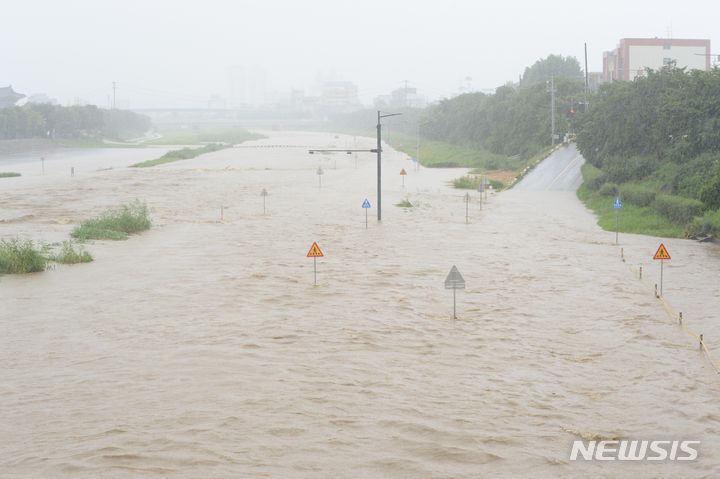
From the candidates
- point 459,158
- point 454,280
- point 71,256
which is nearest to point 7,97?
point 459,158

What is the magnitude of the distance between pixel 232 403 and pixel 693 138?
139 ft

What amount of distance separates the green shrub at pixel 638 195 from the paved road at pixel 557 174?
12486 mm

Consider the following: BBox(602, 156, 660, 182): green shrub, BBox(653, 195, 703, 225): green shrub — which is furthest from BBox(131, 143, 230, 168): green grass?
BBox(653, 195, 703, 225): green shrub

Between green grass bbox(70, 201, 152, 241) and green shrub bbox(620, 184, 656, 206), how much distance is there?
938 inches

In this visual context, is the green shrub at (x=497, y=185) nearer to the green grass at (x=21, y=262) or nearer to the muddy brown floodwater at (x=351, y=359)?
the muddy brown floodwater at (x=351, y=359)

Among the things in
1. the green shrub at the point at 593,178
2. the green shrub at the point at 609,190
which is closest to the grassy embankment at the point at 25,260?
the green shrub at the point at 609,190

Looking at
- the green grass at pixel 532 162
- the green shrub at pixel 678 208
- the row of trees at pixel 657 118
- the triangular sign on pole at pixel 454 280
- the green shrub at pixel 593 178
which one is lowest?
the triangular sign on pole at pixel 454 280

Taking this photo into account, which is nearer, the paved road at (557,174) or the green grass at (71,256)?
the green grass at (71,256)

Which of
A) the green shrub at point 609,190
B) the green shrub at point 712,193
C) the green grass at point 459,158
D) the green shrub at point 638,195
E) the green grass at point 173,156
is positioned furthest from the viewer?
the green grass at point 173,156

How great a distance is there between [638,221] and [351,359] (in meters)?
26.8

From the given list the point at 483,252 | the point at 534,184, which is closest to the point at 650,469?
the point at 483,252

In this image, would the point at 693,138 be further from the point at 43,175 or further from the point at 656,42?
the point at 656,42

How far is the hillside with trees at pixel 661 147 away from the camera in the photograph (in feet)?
129

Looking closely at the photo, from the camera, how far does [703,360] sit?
57.0 feet
